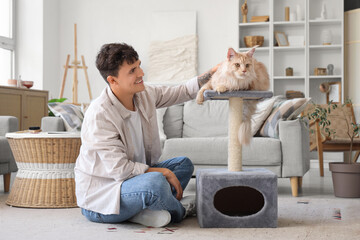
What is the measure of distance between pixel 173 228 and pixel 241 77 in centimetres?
81

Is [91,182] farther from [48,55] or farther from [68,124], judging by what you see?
[48,55]

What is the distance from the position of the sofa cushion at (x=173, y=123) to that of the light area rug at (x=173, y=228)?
156cm

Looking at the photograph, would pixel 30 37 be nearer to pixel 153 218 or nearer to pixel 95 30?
pixel 95 30

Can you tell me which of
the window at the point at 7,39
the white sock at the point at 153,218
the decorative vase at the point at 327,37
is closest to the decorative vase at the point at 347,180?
the white sock at the point at 153,218

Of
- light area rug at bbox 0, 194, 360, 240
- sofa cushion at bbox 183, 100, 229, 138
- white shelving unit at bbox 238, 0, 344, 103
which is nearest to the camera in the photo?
light area rug at bbox 0, 194, 360, 240

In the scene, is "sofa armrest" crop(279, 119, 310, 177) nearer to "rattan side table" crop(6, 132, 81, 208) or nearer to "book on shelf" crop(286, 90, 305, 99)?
"rattan side table" crop(6, 132, 81, 208)

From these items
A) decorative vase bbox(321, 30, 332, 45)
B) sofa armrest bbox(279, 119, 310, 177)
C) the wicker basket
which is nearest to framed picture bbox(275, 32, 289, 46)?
the wicker basket

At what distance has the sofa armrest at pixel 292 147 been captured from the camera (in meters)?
3.44

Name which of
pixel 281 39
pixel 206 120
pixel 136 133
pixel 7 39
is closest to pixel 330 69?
pixel 281 39

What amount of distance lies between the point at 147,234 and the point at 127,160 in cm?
37

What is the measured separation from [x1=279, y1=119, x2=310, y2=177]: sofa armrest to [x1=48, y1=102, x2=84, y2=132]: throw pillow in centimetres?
165

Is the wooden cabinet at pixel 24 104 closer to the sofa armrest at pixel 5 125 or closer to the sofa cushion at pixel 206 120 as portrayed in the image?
the sofa armrest at pixel 5 125

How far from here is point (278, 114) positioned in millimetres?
3615

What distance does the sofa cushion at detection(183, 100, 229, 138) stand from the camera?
421cm
